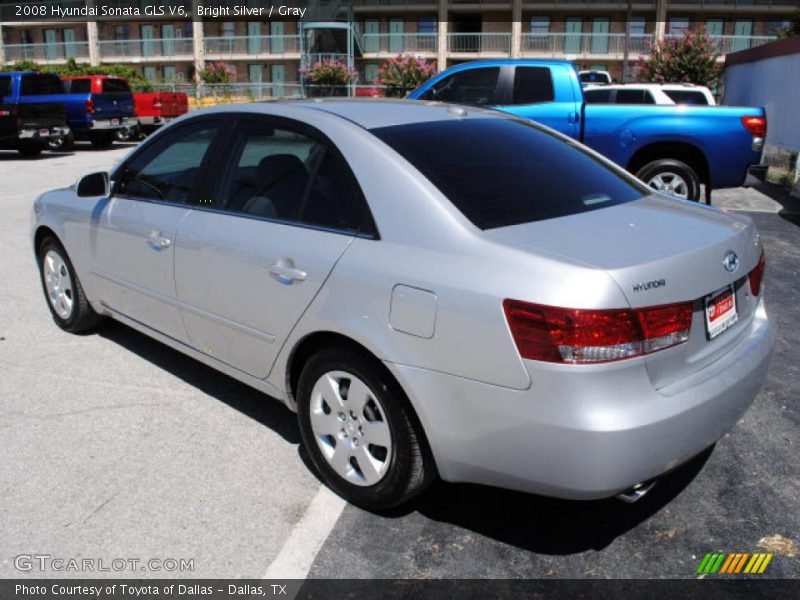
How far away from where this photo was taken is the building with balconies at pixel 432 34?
42.1 meters

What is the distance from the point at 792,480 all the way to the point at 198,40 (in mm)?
49084

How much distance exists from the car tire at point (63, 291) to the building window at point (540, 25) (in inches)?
1695

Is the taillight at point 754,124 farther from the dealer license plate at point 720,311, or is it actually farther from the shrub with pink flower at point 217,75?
the shrub with pink flower at point 217,75

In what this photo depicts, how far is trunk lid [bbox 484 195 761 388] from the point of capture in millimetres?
2539

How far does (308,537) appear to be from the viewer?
3.00m

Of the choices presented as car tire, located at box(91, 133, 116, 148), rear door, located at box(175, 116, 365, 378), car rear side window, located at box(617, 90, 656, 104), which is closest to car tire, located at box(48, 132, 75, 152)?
car tire, located at box(91, 133, 116, 148)

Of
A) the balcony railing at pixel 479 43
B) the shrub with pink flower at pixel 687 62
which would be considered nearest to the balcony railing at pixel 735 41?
the balcony railing at pixel 479 43

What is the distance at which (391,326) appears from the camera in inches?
109

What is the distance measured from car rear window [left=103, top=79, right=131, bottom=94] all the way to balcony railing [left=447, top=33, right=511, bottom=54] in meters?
25.2

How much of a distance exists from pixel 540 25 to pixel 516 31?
212 centimetres

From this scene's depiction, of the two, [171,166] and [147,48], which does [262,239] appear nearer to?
[171,166]

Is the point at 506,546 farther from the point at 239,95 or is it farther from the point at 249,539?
the point at 239,95

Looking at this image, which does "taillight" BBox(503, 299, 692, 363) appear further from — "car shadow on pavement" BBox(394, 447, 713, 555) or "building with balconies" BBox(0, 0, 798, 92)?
"building with balconies" BBox(0, 0, 798, 92)

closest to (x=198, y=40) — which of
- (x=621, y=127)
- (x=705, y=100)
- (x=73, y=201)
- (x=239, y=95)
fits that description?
(x=239, y=95)
